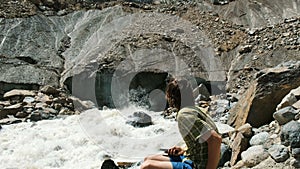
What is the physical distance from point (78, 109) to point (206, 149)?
11957 mm

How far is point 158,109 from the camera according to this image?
1444cm

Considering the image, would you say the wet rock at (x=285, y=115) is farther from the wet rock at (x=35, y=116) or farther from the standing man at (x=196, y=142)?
the wet rock at (x=35, y=116)

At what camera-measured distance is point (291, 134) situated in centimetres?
545

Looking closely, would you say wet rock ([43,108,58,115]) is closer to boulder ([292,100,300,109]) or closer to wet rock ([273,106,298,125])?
wet rock ([273,106,298,125])

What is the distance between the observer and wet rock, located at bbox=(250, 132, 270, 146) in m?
6.22

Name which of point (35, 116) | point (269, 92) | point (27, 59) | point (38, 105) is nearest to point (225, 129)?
point (269, 92)

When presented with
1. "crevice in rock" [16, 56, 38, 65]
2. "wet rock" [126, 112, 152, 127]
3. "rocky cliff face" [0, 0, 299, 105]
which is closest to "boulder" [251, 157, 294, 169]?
"wet rock" [126, 112, 152, 127]

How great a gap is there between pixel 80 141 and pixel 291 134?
6.40 m

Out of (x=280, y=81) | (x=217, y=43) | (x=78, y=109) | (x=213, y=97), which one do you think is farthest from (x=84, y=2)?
(x=280, y=81)

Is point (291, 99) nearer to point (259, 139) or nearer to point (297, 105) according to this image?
point (297, 105)

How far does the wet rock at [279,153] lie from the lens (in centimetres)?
546

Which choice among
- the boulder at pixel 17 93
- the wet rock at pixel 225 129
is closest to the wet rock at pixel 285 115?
the wet rock at pixel 225 129

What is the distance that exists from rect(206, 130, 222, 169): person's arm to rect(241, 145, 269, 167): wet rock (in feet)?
7.83

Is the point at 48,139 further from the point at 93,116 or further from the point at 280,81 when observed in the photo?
the point at 280,81
